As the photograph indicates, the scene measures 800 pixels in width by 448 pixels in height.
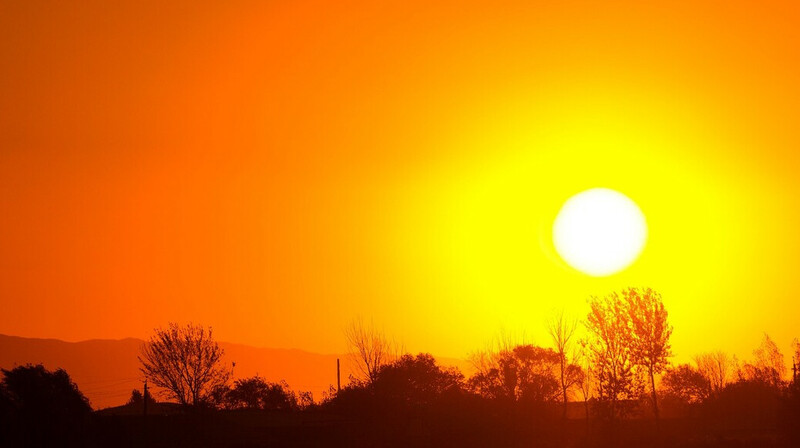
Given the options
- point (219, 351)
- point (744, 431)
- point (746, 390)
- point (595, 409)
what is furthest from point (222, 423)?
point (746, 390)

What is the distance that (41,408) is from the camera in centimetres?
4731

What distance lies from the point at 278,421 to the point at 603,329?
94.4 feet

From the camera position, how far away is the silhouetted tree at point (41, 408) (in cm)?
4556

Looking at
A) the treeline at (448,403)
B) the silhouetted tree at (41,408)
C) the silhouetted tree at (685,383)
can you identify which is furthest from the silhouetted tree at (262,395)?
the silhouetted tree at (685,383)

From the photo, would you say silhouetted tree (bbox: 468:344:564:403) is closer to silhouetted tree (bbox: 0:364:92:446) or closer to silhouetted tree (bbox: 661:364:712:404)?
silhouetted tree (bbox: 661:364:712:404)

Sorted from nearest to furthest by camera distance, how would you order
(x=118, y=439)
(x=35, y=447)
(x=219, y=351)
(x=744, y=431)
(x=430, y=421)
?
(x=35, y=447) < (x=118, y=439) < (x=430, y=421) < (x=744, y=431) < (x=219, y=351)

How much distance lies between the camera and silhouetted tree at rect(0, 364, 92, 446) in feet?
149

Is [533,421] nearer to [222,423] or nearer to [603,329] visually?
[603,329]

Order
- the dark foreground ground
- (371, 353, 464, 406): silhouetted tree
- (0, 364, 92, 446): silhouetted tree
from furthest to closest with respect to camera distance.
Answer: (371, 353, 464, 406): silhouetted tree < the dark foreground ground < (0, 364, 92, 446): silhouetted tree

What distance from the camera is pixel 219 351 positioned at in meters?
81.9

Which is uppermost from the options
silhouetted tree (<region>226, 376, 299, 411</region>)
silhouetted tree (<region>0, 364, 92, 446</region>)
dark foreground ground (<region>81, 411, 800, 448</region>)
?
silhouetted tree (<region>226, 376, 299, 411</region>)

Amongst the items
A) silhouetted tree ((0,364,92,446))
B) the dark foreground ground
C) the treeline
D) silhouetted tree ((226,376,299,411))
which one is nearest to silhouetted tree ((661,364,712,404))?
the treeline

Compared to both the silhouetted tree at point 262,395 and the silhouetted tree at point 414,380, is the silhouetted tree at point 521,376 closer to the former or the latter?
the silhouetted tree at point 414,380

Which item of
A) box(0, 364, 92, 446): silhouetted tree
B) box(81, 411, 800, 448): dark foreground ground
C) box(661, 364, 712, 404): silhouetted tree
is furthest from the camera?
box(661, 364, 712, 404): silhouetted tree
